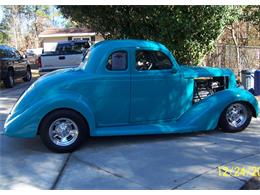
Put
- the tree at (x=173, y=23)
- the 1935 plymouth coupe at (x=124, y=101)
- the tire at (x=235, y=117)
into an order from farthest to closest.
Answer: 1. the tree at (x=173, y=23)
2. the tire at (x=235, y=117)
3. the 1935 plymouth coupe at (x=124, y=101)

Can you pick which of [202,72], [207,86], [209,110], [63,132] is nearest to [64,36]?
[207,86]

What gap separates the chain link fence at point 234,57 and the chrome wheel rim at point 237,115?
288 inches

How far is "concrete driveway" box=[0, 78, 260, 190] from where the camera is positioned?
4887 mm

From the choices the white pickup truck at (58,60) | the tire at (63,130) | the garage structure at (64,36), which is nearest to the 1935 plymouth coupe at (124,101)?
the tire at (63,130)

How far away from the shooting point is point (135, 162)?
221 inches

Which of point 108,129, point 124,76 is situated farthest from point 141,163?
point 124,76

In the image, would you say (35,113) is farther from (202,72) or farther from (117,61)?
(202,72)

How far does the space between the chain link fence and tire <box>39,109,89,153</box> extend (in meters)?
9.57

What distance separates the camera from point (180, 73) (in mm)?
6852

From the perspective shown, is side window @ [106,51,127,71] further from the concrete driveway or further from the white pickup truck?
the white pickup truck
